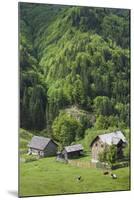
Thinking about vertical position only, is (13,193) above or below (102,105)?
below

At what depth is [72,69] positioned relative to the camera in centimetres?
241

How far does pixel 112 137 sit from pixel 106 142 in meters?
0.04

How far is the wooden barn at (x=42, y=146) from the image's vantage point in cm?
233

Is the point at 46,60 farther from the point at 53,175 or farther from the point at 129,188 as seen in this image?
the point at 129,188

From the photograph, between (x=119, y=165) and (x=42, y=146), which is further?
(x=119, y=165)

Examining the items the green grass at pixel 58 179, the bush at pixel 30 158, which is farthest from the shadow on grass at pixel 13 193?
the bush at pixel 30 158

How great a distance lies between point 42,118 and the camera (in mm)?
2352

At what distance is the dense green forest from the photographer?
2336mm

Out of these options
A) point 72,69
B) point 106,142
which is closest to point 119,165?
point 106,142

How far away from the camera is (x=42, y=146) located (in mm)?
2340

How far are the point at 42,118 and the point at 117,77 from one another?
1.38 ft

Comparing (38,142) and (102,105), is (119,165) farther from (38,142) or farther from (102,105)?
(38,142)

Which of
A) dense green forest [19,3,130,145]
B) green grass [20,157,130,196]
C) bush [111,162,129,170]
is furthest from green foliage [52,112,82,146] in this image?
bush [111,162,129,170]

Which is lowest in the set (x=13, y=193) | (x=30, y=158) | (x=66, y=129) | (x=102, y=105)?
(x=13, y=193)
